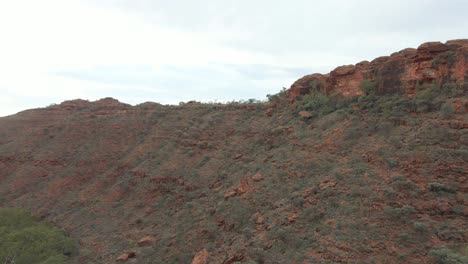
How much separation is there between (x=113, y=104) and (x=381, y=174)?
23706 millimetres

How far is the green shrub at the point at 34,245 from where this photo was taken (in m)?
14.2

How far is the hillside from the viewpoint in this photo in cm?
941

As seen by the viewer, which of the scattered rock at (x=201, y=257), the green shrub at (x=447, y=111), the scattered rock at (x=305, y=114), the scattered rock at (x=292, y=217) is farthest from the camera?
the scattered rock at (x=305, y=114)

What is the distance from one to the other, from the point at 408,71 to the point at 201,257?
10.7 meters

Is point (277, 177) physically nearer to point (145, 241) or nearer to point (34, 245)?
point (145, 241)

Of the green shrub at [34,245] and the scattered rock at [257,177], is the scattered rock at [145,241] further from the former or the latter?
the scattered rock at [257,177]

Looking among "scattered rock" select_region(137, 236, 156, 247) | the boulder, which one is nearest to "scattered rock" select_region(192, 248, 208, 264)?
the boulder

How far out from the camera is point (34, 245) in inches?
590

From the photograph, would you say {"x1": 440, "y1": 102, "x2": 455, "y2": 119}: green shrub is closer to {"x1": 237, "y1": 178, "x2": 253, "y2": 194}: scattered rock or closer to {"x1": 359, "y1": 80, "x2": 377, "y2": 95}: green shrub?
{"x1": 359, "y1": 80, "x2": 377, "y2": 95}: green shrub

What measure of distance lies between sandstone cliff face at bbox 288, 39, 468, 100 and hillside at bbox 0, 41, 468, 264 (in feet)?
0.20

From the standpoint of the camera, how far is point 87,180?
2105 centimetres

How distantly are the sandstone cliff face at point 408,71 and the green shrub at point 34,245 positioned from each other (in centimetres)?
1393

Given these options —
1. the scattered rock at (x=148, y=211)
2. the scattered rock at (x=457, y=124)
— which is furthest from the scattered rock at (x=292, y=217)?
the scattered rock at (x=148, y=211)

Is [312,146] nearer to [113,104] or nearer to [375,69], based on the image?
[375,69]
